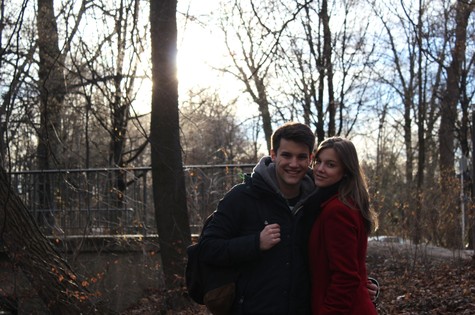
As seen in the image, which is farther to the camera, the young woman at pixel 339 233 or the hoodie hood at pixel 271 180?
the hoodie hood at pixel 271 180

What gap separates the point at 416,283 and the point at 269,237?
292 inches

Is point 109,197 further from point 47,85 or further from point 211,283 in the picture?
point 211,283

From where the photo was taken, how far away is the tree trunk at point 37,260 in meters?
7.68

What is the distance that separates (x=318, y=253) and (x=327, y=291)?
20 centimetres

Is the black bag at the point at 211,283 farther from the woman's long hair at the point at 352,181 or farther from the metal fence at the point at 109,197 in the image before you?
the metal fence at the point at 109,197

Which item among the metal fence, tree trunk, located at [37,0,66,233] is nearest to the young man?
the metal fence

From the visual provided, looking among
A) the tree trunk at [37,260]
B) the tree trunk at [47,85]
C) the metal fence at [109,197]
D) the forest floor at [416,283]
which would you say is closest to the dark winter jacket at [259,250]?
the tree trunk at [37,260]

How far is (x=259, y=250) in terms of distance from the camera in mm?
3359

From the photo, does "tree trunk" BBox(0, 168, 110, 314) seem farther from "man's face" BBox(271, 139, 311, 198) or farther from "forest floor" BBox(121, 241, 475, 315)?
"man's face" BBox(271, 139, 311, 198)

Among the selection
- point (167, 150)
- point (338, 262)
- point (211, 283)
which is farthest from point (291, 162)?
Result: point (167, 150)

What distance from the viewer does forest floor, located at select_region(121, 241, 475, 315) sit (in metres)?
8.55

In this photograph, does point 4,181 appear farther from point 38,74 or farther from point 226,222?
point 38,74

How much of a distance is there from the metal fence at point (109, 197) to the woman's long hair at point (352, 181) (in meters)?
6.79

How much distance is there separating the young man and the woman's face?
0.26ft
